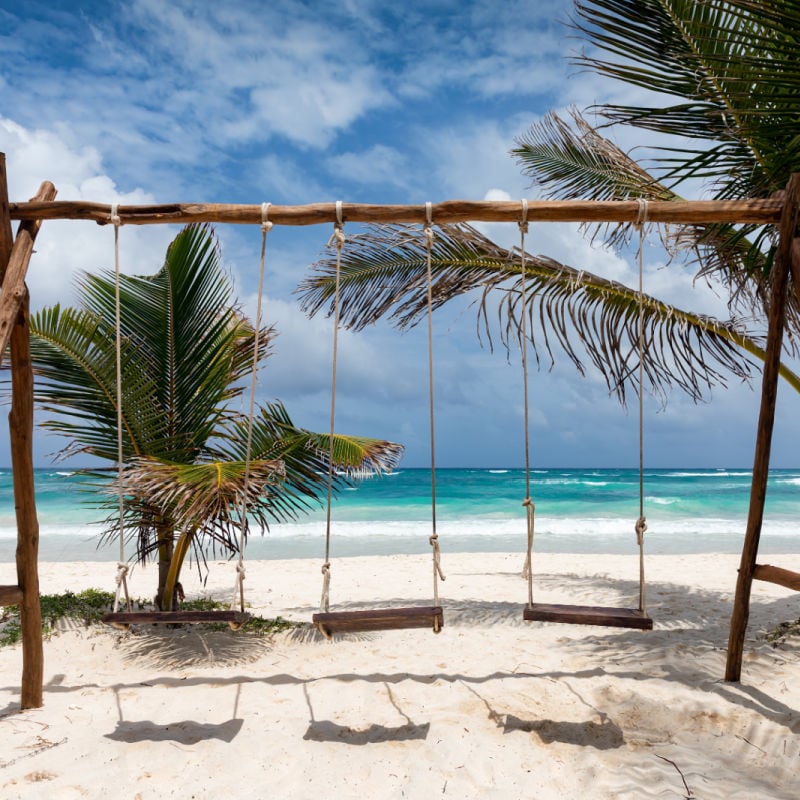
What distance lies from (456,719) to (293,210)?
2.42 metres

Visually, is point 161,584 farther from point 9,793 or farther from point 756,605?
point 756,605

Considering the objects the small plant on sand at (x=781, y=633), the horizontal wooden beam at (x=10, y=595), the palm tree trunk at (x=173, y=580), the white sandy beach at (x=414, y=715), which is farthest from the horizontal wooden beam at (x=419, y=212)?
the small plant on sand at (x=781, y=633)

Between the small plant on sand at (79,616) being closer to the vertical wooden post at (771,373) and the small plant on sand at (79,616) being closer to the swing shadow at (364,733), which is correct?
the swing shadow at (364,733)

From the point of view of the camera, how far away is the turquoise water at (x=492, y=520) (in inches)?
488

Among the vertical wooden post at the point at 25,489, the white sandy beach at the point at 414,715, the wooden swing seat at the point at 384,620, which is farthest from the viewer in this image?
the vertical wooden post at the point at 25,489

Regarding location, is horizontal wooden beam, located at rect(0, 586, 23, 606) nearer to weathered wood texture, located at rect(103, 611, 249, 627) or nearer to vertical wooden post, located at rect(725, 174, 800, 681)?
weathered wood texture, located at rect(103, 611, 249, 627)

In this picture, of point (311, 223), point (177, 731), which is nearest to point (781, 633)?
point (177, 731)

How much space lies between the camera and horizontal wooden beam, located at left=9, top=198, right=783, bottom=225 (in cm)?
316

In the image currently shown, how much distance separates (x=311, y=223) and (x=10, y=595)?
7.07ft

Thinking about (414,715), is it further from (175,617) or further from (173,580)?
(173,580)

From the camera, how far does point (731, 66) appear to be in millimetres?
3480

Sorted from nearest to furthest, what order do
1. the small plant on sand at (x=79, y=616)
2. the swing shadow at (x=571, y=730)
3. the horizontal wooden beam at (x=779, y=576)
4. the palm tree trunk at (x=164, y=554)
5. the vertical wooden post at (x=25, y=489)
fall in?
the swing shadow at (x=571, y=730) → the horizontal wooden beam at (x=779, y=576) → the vertical wooden post at (x=25, y=489) → the palm tree trunk at (x=164, y=554) → the small plant on sand at (x=79, y=616)

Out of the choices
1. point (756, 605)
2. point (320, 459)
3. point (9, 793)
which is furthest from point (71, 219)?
point (756, 605)

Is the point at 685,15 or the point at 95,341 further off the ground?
the point at 685,15
